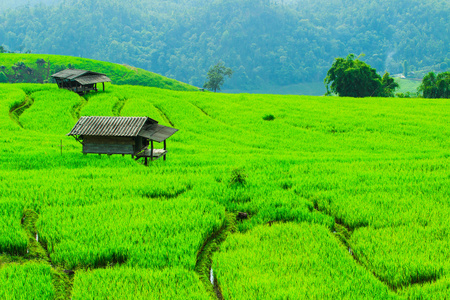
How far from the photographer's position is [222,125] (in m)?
34.2

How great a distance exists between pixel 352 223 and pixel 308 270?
2889 mm

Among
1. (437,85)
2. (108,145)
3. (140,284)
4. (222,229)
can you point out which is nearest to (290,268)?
(222,229)

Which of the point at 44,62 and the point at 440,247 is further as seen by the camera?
the point at 44,62

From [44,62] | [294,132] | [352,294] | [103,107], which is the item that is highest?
[44,62]

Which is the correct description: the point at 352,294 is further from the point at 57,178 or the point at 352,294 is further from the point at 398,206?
the point at 57,178

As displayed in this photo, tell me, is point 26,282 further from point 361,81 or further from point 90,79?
point 361,81

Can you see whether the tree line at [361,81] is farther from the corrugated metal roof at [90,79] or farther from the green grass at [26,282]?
the green grass at [26,282]

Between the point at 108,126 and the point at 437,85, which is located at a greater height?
the point at 437,85

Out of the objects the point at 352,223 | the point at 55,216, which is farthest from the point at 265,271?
the point at 55,216

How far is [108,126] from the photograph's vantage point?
57.8 ft

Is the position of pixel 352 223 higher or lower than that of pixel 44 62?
lower

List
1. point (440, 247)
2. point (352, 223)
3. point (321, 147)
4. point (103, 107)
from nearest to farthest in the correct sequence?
point (440, 247)
point (352, 223)
point (321, 147)
point (103, 107)

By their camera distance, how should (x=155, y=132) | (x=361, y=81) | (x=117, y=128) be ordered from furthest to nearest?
(x=361, y=81), (x=155, y=132), (x=117, y=128)

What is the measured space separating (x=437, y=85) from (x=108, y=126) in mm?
67277
